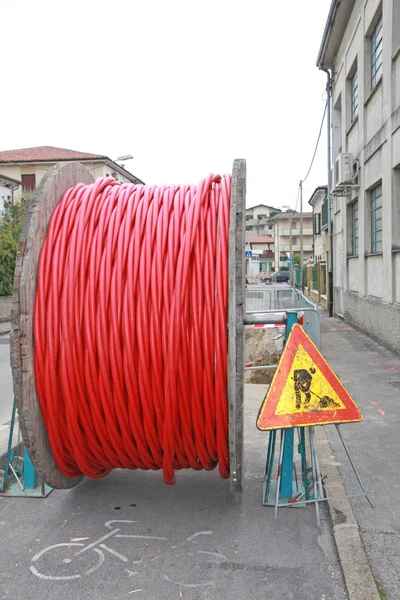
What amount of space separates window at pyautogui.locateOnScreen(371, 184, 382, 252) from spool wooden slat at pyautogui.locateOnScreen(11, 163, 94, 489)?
34.3 feet

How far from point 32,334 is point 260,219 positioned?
10421cm

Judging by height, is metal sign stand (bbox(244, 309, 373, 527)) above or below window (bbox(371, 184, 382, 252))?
below

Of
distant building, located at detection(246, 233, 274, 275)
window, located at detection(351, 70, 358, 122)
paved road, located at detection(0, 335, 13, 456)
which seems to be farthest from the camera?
distant building, located at detection(246, 233, 274, 275)

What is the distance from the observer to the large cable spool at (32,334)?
3443mm

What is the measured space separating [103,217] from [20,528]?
2248 millimetres

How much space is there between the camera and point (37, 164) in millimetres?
46188

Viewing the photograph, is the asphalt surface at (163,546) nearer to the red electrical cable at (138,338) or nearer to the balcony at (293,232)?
the red electrical cable at (138,338)

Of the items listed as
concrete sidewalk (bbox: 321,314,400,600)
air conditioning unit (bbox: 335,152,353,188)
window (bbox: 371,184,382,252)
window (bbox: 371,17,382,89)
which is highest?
window (bbox: 371,17,382,89)

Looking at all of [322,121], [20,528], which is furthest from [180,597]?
[322,121]

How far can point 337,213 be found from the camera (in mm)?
19078

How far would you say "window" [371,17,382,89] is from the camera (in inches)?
500

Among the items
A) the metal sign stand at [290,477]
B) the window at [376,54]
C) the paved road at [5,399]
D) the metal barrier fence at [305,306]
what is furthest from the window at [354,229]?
the metal sign stand at [290,477]

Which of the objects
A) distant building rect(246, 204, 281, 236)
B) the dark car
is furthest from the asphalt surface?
distant building rect(246, 204, 281, 236)

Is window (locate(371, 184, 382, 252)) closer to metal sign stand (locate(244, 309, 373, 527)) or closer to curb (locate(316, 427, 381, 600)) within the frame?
curb (locate(316, 427, 381, 600))
